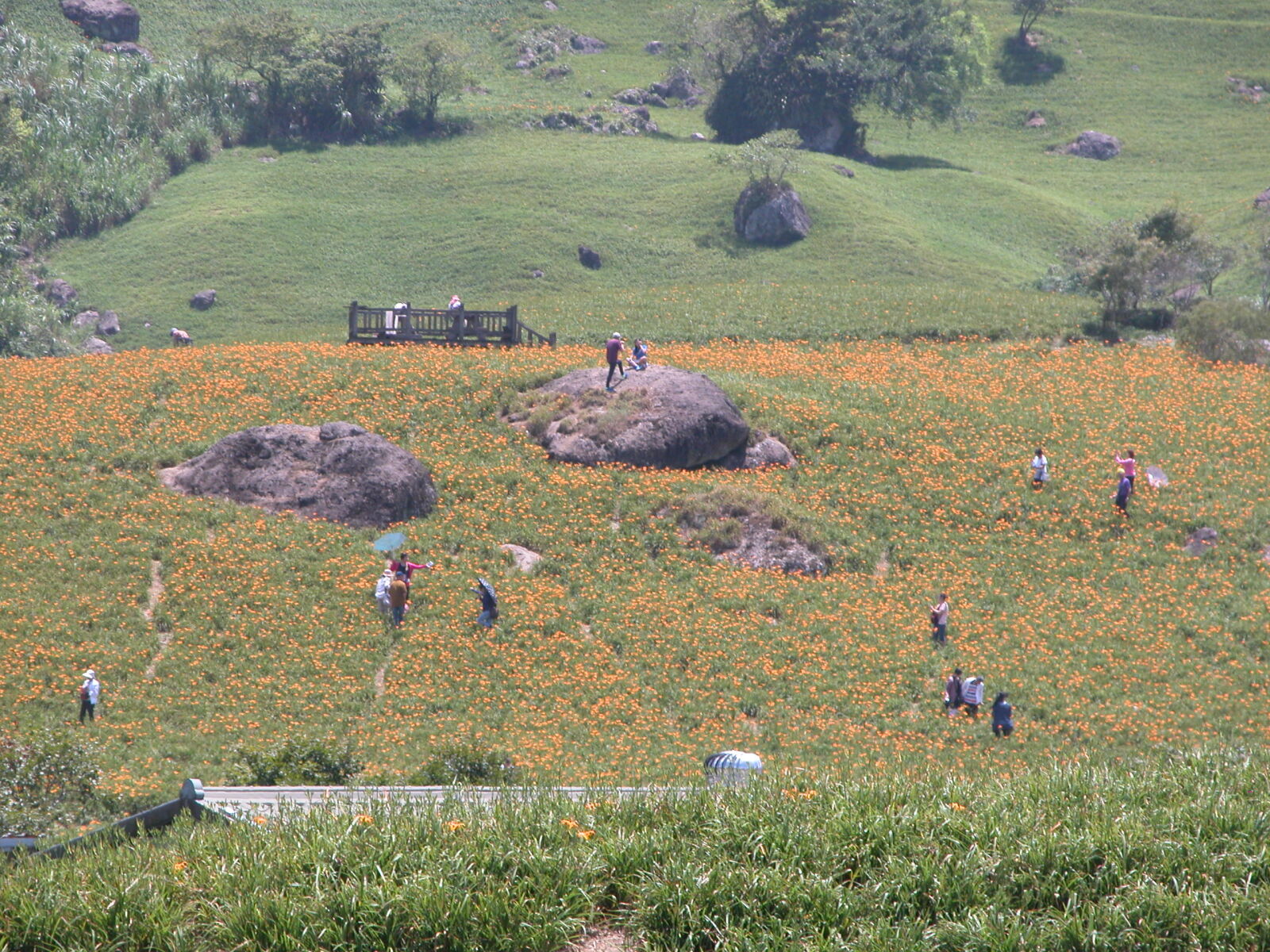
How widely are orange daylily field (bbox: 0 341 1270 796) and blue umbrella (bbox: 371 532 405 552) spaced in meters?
0.59

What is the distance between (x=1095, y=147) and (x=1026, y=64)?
18616 millimetres

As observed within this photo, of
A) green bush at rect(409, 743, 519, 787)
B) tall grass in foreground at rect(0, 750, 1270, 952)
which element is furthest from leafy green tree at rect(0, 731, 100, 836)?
tall grass in foreground at rect(0, 750, 1270, 952)

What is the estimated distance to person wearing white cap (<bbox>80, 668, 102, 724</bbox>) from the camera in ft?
77.3

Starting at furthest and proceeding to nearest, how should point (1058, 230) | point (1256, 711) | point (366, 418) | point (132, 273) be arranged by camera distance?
point (1058, 230) < point (132, 273) < point (366, 418) < point (1256, 711)

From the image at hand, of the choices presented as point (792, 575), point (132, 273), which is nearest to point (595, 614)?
point (792, 575)

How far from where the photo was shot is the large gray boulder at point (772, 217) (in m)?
75.1

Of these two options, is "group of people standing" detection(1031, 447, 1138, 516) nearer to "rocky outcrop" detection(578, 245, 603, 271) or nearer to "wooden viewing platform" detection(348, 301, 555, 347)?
"wooden viewing platform" detection(348, 301, 555, 347)

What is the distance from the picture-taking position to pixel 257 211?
76.6 meters

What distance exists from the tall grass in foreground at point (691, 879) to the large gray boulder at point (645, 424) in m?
22.8

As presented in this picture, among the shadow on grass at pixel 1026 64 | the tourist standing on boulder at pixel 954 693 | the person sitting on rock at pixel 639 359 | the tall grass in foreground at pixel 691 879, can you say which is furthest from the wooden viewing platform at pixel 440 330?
the shadow on grass at pixel 1026 64

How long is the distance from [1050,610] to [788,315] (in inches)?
1116

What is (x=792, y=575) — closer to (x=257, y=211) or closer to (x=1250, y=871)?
(x=1250, y=871)

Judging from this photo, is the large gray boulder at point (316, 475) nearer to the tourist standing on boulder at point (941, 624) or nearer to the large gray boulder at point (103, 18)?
the tourist standing on boulder at point (941, 624)

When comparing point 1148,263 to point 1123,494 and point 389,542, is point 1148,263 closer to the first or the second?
point 1123,494
